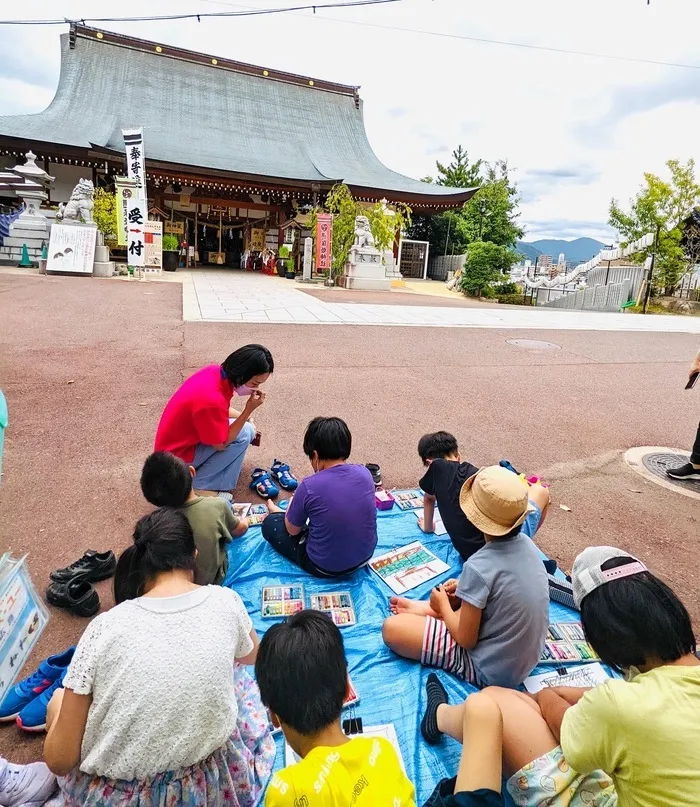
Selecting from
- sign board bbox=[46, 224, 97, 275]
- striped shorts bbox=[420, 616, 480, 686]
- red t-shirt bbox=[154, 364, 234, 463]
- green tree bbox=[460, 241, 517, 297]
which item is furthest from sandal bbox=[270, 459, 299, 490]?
green tree bbox=[460, 241, 517, 297]

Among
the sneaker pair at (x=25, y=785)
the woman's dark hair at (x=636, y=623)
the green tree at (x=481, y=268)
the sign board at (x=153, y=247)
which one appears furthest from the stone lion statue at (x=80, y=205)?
the woman's dark hair at (x=636, y=623)

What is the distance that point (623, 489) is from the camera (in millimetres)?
4227

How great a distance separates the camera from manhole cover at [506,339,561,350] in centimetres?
929

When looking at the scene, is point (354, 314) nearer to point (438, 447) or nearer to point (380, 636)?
point (438, 447)

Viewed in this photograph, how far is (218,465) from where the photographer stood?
3479 mm

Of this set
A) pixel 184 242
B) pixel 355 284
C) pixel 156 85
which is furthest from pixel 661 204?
pixel 156 85

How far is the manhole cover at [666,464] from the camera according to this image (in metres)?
4.39

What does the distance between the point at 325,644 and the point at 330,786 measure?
0.95 ft

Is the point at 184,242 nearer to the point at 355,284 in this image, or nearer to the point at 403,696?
the point at 355,284

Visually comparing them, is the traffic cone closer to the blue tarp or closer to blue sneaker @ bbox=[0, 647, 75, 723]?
the blue tarp

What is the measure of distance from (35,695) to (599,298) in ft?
75.8

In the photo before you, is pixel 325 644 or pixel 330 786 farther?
pixel 325 644

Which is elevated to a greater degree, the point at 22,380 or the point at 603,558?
the point at 603,558

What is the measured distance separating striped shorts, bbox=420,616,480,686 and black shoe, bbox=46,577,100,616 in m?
1.56
